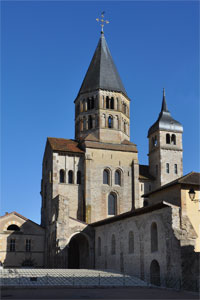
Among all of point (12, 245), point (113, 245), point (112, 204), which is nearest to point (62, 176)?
point (112, 204)

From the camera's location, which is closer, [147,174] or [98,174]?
[98,174]

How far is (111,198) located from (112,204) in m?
0.70

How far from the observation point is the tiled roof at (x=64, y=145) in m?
47.8

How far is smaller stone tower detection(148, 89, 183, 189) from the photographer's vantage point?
53.1 m

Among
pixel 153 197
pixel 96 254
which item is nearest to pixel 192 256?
pixel 153 197

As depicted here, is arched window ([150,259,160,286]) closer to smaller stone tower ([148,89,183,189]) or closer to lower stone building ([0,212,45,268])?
lower stone building ([0,212,45,268])

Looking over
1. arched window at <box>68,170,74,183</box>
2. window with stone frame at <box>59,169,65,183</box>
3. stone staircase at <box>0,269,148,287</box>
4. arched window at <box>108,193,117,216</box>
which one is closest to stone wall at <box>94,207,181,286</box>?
stone staircase at <box>0,269,148,287</box>

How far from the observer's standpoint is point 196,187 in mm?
29406

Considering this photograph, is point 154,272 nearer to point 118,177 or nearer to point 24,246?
point 24,246

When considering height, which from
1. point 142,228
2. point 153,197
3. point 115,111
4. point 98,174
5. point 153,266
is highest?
point 115,111

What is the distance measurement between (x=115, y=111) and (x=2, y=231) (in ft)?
65.6

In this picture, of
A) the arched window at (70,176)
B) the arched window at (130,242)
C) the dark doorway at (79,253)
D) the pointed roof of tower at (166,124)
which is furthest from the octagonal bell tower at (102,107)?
the arched window at (130,242)

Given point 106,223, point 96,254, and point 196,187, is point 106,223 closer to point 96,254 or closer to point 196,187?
point 96,254

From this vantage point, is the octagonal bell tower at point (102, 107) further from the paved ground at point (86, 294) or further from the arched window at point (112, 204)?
the paved ground at point (86, 294)
